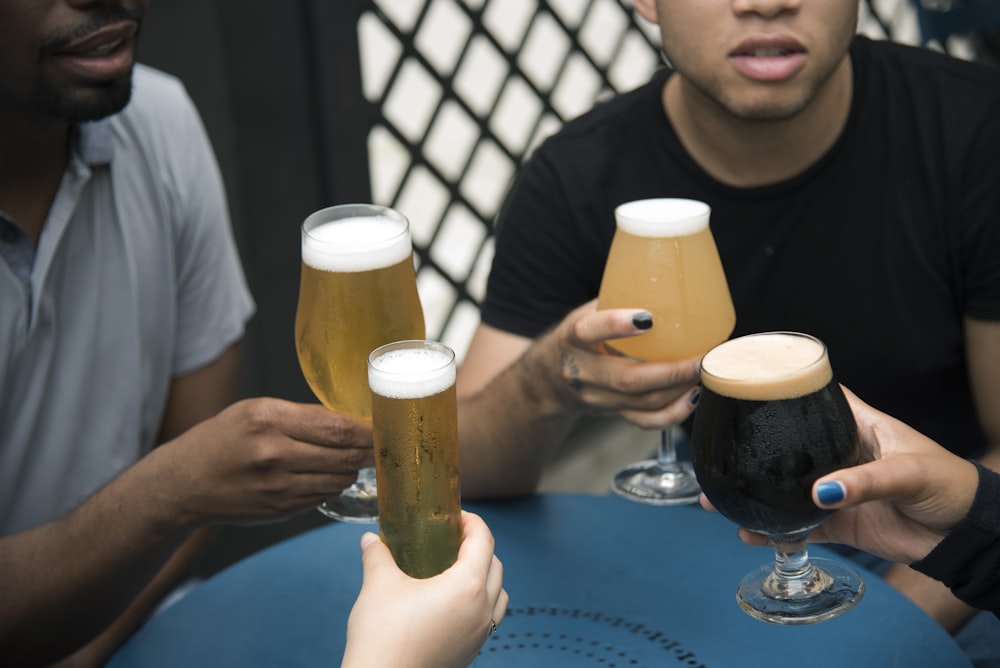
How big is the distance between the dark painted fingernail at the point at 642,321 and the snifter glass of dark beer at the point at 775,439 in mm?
162

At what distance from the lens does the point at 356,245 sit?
145 cm

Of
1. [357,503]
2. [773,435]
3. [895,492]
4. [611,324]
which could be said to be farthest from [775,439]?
[357,503]

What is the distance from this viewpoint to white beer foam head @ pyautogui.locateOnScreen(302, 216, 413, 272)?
1.44 metres

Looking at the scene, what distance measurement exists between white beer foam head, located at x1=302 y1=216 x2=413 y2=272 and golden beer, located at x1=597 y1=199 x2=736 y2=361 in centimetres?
29

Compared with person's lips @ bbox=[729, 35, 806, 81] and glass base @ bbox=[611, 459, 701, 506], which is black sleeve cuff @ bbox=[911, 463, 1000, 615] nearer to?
glass base @ bbox=[611, 459, 701, 506]

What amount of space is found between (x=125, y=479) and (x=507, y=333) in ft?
2.34

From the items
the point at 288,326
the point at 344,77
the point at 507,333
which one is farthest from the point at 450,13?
the point at 507,333

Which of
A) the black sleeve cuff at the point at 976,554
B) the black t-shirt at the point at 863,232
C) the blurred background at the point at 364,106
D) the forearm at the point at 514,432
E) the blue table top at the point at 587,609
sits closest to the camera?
the black sleeve cuff at the point at 976,554

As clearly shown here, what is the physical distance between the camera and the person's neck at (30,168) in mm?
1858

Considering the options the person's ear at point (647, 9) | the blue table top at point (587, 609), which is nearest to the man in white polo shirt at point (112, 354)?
the blue table top at point (587, 609)

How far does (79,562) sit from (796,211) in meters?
1.20

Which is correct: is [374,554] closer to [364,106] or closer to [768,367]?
[768,367]

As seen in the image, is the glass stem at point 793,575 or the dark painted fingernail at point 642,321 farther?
the dark painted fingernail at point 642,321

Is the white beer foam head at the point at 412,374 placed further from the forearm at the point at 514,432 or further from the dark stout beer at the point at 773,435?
the forearm at the point at 514,432
